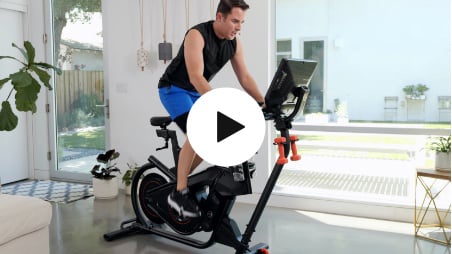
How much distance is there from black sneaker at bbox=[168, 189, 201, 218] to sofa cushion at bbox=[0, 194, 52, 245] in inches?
30.6

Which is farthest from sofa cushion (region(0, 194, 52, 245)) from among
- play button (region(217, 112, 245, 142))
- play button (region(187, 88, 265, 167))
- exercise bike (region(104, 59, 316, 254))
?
play button (region(217, 112, 245, 142))

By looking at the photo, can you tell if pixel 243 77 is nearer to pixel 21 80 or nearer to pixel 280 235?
pixel 280 235

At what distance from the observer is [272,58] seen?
4355mm

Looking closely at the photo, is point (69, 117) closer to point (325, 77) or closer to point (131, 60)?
point (131, 60)

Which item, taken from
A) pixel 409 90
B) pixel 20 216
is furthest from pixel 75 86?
pixel 409 90

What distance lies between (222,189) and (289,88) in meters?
0.86

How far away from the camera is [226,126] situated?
2.33 m

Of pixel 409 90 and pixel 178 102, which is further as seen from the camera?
pixel 409 90

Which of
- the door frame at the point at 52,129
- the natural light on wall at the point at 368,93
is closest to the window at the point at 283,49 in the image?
the natural light on wall at the point at 368,93

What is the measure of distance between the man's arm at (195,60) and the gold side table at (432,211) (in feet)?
6.56

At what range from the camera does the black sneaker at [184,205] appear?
284cm

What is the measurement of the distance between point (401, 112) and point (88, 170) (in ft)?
12.2

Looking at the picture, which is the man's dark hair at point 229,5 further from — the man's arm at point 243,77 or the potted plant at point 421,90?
the potted plant at point 421,90

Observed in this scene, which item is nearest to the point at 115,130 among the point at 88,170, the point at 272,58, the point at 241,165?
the point at 88,170
